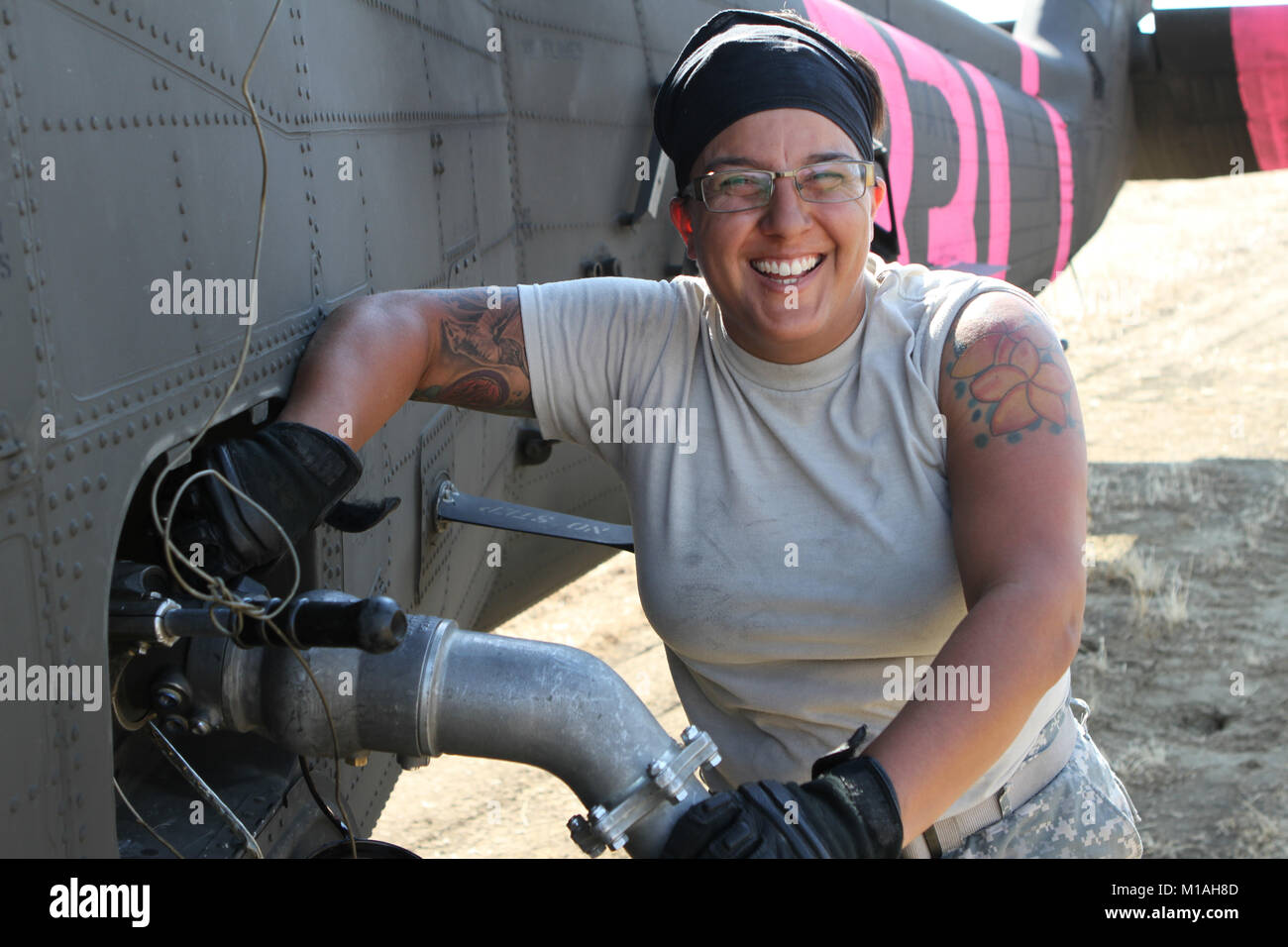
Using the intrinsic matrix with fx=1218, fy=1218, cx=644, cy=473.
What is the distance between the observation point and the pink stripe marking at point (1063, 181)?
763 centimetres

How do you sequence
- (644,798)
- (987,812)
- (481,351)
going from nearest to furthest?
(644,798), (987,812), (481,351)

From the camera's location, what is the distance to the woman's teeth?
1.87 metres

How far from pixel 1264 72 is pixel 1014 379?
6.98 metres

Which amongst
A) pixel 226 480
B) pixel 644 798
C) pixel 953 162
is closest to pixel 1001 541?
pixel 644 798

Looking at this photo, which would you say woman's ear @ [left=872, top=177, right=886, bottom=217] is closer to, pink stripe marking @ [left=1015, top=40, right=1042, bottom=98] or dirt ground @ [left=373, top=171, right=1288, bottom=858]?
dirt ground @ [left=373, top=171, right=1288, bottom=858]

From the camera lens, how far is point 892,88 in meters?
5.45

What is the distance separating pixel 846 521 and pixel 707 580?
238 mm

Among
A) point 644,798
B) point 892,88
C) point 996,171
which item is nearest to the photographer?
point 644,798

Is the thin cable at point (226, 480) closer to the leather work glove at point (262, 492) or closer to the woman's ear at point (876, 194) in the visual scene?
the leather work glove at point (262, 492)

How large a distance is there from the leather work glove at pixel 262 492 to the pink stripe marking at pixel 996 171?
5497 millimetres

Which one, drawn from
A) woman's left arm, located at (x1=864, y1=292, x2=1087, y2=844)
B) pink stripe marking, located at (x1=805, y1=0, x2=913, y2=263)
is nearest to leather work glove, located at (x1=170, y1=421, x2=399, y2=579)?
woman's left arm, located at (x1=864, y1=292, x2=1087, y2=844)

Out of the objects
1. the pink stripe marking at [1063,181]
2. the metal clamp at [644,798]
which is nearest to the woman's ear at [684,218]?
the metal clamp at [644,798]

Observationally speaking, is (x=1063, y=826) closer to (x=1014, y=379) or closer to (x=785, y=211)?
(x=1014, y=379)

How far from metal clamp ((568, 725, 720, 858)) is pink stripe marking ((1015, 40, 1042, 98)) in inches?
276
